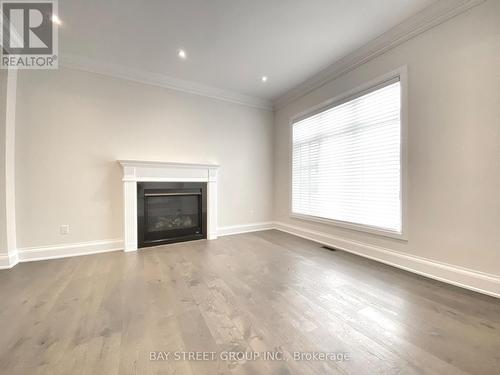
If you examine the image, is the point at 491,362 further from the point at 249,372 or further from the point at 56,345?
the point at 56,345

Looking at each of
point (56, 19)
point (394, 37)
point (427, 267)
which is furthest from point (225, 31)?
point (427, 267)

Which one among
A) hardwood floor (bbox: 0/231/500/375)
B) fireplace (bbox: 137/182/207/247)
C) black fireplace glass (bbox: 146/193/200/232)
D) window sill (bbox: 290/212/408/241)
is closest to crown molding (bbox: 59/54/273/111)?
fireplace (bbox: 137/182/207/247)

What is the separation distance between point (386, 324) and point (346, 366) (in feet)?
1.90

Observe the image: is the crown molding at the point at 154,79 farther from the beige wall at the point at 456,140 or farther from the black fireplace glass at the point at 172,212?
the beige wall at the point at 456,140

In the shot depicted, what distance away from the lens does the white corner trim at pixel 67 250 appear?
9.07 ft

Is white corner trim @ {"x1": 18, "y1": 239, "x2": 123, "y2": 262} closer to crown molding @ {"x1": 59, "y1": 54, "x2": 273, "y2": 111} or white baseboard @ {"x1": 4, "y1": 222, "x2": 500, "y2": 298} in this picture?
white baseboard @ {"x1": 4, "y1": 222, "x2": 500, "y2": 298}

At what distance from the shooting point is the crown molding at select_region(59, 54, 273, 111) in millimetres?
2991

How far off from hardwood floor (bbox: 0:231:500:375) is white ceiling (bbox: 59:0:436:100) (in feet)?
9.38

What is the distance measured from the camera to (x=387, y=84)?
2635 millimetres

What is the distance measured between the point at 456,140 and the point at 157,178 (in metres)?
3.88

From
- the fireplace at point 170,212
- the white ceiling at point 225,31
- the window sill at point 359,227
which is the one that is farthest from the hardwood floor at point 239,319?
the white ceiling at point 225,31

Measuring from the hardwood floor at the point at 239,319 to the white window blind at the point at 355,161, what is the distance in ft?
2.73

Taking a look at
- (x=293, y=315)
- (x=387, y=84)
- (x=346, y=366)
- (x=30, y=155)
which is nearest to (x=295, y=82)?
(x=387, y=84)

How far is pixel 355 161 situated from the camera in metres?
3.06
